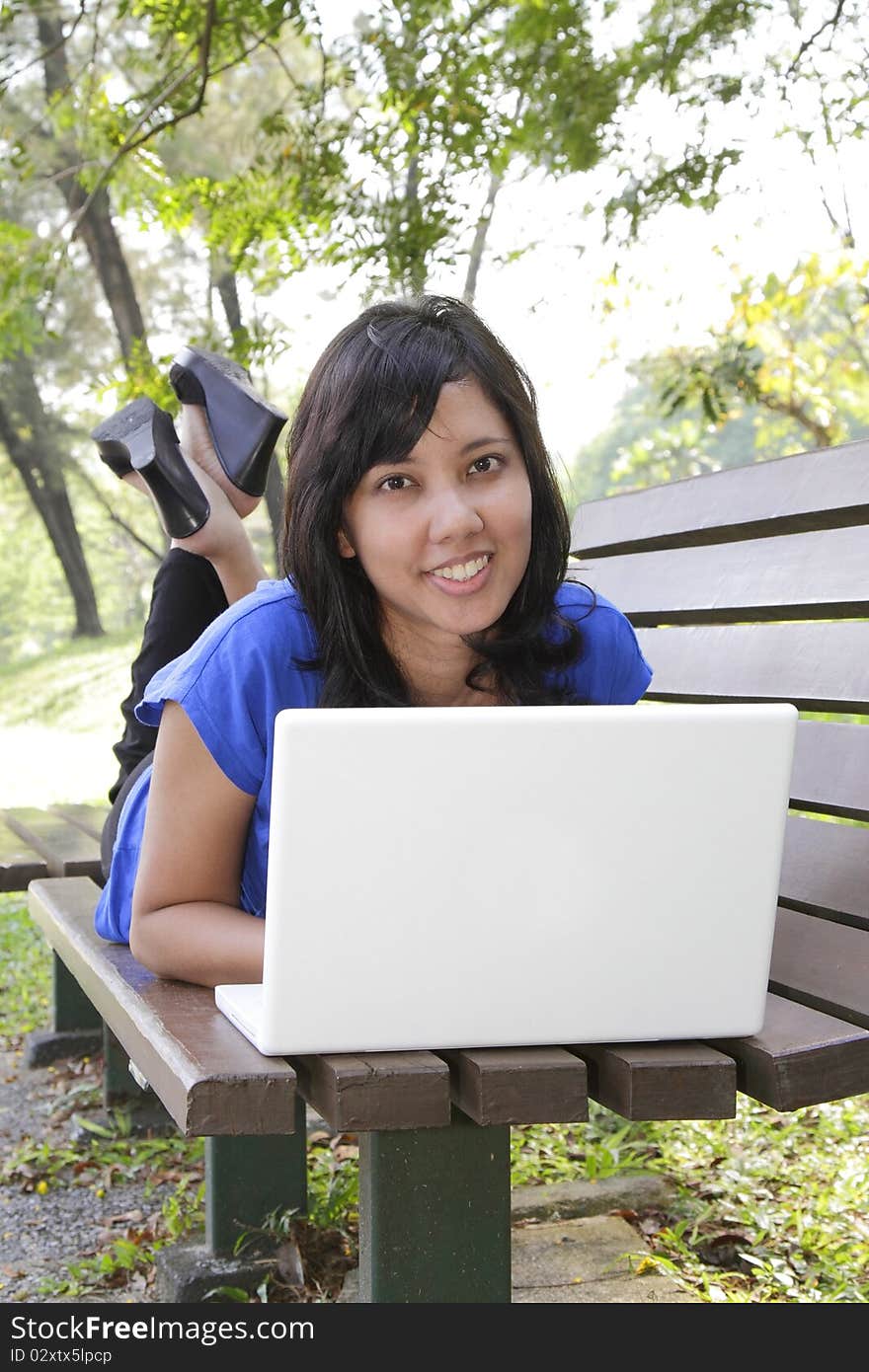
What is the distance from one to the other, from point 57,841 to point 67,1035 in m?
0.62

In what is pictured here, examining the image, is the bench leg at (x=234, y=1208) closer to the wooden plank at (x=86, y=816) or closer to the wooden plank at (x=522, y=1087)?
the wooden plank at (x=522, y=1087)

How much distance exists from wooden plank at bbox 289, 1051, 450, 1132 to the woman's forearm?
15.2 inches

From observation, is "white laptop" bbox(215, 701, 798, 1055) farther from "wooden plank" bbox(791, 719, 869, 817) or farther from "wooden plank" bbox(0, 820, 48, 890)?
"wooden plank" bbox(0, 820, 48, 890)

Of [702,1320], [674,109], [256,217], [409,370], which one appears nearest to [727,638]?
[409,370]

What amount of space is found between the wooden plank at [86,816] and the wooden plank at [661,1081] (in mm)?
2188

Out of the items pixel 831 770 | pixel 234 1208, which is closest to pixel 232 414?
pixel 831 770

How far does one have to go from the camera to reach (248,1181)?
2.35 meters

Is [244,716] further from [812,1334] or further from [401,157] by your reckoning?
[401,157]

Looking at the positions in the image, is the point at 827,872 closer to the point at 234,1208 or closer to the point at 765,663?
the point at 765,663

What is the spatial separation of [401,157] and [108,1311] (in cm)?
460

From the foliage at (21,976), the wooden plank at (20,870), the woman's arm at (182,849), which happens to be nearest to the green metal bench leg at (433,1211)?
the woman's arm at (182,849)

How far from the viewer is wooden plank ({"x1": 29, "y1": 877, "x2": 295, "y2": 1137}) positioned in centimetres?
129

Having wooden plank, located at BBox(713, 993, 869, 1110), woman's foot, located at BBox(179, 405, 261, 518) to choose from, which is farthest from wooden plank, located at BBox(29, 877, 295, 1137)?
woman's foot, located at BBox(179, 405, 261, 518)

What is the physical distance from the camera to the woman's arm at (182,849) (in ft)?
5.75
